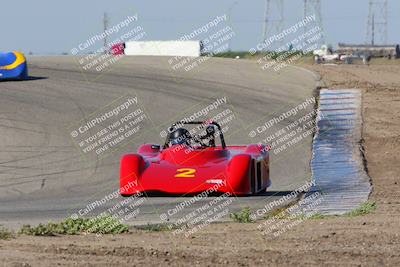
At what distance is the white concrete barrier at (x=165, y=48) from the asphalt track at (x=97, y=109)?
14705 mm

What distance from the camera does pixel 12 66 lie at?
3550cm

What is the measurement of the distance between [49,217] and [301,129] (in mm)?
14533

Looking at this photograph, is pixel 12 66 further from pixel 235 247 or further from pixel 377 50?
pixel 377 50

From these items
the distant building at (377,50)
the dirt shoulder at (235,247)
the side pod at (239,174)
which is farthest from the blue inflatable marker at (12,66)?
the distant building at (377,50)

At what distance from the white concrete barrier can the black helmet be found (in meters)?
43.7

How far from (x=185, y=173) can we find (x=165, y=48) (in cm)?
5057

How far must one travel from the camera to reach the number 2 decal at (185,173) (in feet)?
57.6

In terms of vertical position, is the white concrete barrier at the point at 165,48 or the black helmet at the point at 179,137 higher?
the black helmet at the point at 179,137

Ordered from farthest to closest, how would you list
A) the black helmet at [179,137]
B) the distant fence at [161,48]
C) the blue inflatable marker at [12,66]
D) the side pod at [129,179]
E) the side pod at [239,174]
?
the distant fence at [161,48]
the blue inflatable marker at [12,66]
the black helmet at [179,137]
the side pod at [129,179]
the side pod at [239,174]

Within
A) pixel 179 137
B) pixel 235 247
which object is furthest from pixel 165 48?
pixel 235 247

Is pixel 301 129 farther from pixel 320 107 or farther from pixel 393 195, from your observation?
pixel 393 195

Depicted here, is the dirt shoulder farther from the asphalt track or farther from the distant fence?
the distant fence

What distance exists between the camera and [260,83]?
3931 centimetres

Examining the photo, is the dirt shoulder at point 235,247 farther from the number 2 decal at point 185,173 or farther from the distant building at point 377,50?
the distant building at point 377,50
